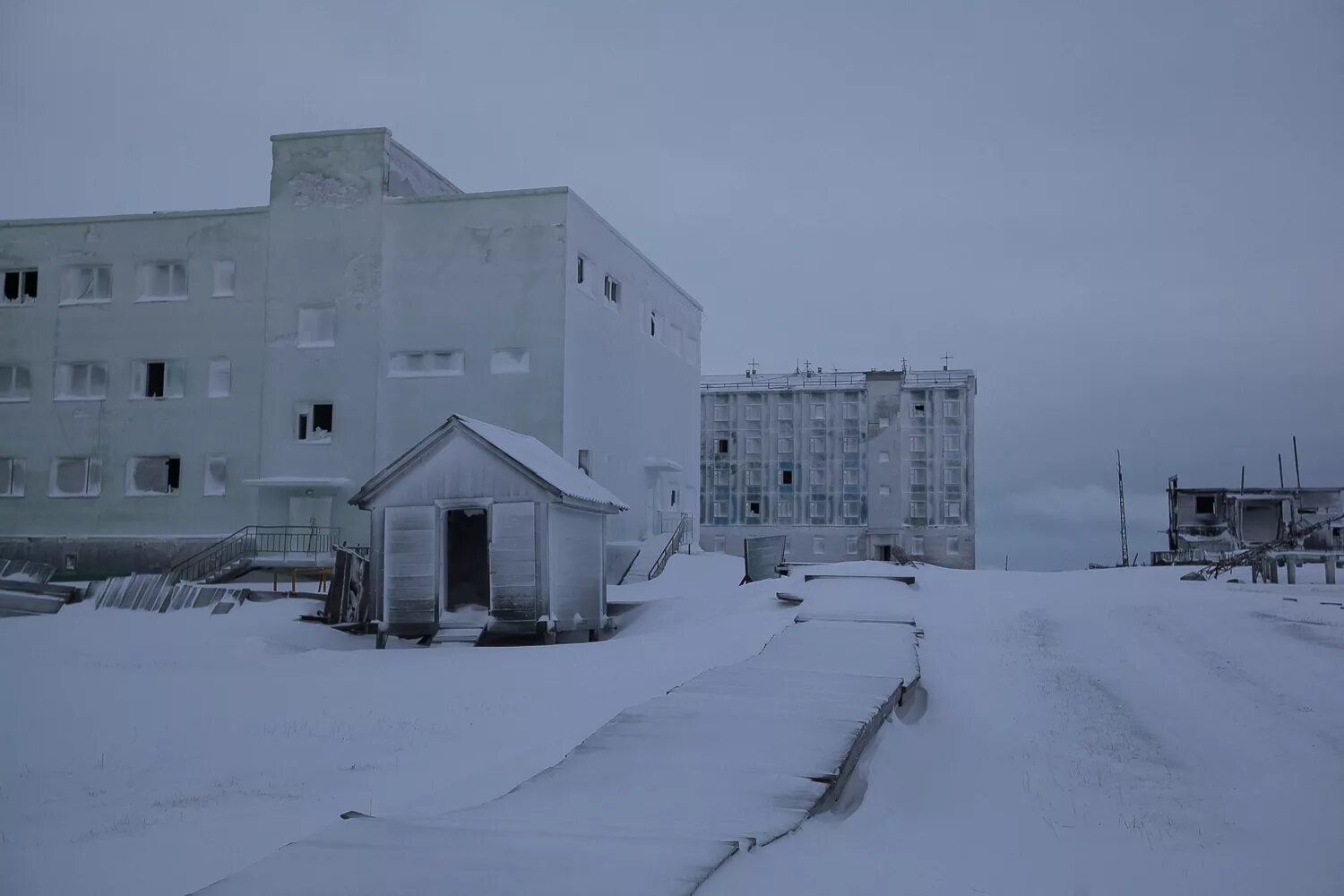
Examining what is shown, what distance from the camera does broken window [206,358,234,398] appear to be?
127ft

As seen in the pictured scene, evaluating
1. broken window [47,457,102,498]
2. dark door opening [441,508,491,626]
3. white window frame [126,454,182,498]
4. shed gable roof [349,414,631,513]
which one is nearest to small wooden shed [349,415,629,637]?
shed gable roof [349,414,631,513]

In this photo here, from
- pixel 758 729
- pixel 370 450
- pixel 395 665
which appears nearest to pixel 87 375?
pixel 370 450

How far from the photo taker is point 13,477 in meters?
39.8

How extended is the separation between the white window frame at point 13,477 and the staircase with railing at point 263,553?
A: 343 inches

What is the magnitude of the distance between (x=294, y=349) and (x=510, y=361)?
26.1 ft

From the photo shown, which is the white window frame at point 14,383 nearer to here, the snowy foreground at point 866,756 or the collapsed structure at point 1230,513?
the snowy foreground at point 866,756

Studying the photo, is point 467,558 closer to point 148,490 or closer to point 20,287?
point 148,490

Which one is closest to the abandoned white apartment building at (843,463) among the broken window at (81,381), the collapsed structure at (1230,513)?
the collapsed structure at (1230,513)

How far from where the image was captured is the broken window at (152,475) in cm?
3869

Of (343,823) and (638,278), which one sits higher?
(638,278)

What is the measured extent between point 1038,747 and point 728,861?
5816 millimetres

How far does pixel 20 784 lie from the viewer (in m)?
9.48

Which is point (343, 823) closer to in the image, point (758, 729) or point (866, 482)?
point (758, 729)

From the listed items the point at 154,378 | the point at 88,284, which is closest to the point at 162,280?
the point at 88,284
